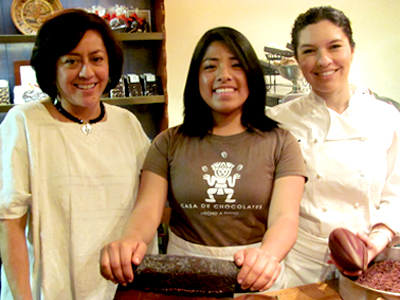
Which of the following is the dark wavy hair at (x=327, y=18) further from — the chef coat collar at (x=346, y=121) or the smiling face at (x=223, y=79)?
the smiling face at (x=223, y=79)

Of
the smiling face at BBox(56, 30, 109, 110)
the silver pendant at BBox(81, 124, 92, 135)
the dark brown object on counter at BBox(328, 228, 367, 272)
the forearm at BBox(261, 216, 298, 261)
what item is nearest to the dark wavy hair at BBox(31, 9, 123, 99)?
the smiling face at BBox(56, 30, 109, 110)

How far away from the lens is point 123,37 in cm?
227

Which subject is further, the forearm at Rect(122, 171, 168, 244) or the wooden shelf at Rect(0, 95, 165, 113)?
the wooden shelf at Rect(0, 95, 165, 113)

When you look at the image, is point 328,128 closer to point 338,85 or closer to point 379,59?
point 338,85

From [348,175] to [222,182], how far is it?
412 mm

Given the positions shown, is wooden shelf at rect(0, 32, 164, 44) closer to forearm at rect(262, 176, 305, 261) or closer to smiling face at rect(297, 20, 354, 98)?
smiling face at rect(297, 20, 354, 98)

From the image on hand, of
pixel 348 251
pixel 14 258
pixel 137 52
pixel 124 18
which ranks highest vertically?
pixel 124 18

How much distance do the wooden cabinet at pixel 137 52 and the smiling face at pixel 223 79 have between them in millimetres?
1332

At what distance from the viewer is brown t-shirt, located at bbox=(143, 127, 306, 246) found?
1.05 m

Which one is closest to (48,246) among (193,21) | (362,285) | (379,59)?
(362,285)

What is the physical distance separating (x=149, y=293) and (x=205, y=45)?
0.71m

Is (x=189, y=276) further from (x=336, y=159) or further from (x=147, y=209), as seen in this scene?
(x=336, y=159)

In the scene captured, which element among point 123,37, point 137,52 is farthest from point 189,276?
point 137,52

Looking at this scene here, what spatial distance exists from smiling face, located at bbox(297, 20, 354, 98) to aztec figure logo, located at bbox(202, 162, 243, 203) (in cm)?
41
